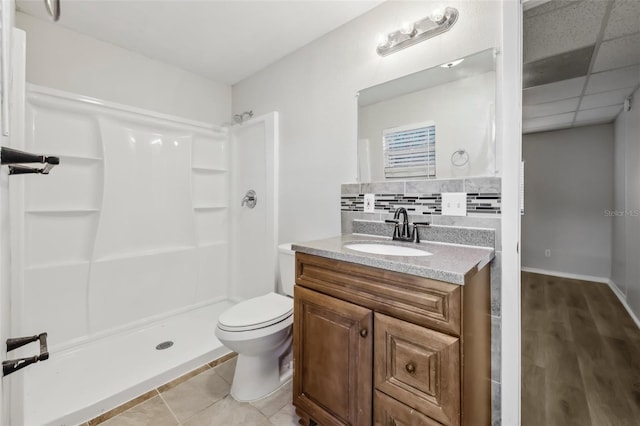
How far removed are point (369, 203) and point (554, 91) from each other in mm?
1282

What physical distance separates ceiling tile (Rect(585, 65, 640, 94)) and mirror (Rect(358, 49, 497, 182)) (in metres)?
0.85

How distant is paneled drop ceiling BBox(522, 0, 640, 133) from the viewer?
1.37 meters

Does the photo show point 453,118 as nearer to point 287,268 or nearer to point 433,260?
point 433,260

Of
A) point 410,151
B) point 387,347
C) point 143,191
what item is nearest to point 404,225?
point 410,151

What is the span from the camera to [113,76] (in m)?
2.14

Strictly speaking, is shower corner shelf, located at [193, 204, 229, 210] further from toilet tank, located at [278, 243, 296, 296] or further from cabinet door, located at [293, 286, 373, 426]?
cabinet door, located at [293, 286, 373, 426]

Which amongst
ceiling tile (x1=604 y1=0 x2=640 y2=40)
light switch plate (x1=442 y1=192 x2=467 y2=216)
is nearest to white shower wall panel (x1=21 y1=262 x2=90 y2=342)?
light switch plate (x1=442 y1=192 x2=467 y2=216)

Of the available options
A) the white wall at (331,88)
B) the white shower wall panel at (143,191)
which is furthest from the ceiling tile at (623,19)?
the white shower wall panel at (143,191)

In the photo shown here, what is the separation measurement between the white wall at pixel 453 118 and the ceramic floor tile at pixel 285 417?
4.48 feet

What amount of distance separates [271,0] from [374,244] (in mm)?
1578

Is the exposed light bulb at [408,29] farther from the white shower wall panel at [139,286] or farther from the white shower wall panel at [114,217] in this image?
the white shower wall panel at [139,286]

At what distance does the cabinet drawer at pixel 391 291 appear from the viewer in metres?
0.89

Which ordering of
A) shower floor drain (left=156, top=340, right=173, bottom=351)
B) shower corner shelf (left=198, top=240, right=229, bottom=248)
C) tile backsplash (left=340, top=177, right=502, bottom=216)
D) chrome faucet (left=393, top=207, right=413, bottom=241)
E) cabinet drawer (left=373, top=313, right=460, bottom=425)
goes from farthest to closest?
shower corner shelf (left=198, top=240, right=229, bottom=248), shower floor drain (left=156, top=340, right=173, bottom=351), chrome faucet (left=393, top=207, right=413, bottom=241), tile backsplash (left=340, top=177, right=502, bottom=216), cabinet drawer (left=373, top=313, right=460, bottom=425)

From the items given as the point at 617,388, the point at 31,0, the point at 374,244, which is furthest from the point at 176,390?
the point at 31,0
